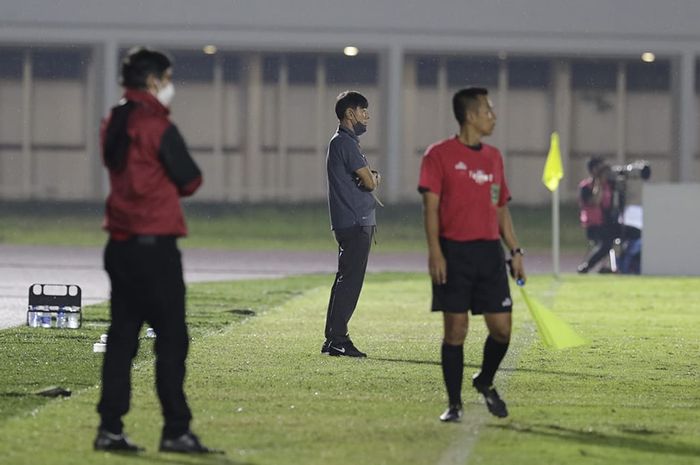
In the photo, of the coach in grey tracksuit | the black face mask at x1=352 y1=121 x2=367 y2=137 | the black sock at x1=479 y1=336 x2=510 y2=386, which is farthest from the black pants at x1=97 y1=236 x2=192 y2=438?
the black face mask at x1=352 y1=121 x2=367 y2=137

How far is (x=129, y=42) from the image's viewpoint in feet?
137

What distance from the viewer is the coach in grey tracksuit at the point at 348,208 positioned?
1282cm

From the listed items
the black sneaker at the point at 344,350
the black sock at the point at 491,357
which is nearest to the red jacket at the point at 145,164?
the black sock at the point at 491,357

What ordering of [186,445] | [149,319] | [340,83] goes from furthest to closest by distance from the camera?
[340,83] → [149,319] → [186,445]

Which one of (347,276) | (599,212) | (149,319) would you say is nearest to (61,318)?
(347,276)

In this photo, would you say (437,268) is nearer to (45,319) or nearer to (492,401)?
(492,401)

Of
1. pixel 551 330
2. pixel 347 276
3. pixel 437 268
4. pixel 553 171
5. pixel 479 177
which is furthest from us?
pixel 553 171

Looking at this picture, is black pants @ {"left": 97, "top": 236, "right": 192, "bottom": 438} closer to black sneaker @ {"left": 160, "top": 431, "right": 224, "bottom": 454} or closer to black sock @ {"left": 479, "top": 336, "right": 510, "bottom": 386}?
black sneaker @ {"left": 160, "top": 431, "right": 224, "bottom": 454}

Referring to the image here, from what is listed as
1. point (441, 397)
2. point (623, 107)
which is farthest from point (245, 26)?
point (441, 397)

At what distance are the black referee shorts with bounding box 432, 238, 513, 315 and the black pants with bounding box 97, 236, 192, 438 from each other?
5.04 feet

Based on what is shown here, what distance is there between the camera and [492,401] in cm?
937

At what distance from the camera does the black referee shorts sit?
9125 millimetres

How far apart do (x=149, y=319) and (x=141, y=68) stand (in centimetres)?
113

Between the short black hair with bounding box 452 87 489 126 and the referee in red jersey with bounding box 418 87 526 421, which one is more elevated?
the short black hair with bounding box 452 87 489 126
